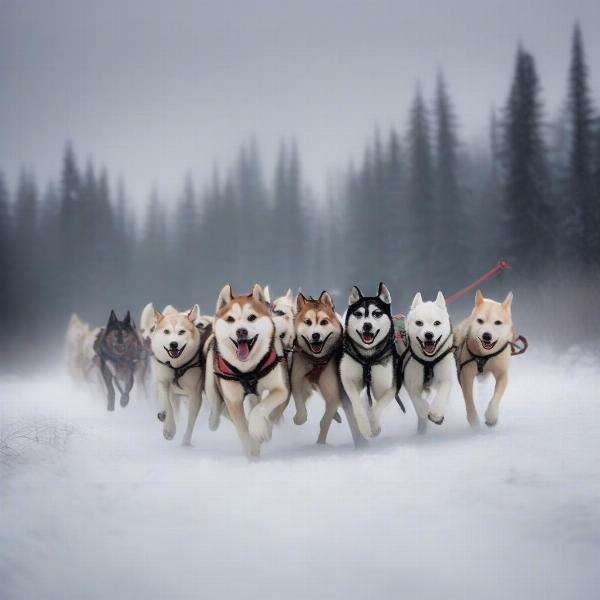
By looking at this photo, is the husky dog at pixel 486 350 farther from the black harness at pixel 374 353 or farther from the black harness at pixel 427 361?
the black harness at pixel 374 353

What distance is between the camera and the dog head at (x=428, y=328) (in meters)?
6.28

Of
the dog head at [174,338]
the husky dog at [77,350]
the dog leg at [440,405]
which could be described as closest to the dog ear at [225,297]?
the dog head at [174,338]

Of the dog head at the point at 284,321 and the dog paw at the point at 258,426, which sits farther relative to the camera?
the dog head at the point at 284,321

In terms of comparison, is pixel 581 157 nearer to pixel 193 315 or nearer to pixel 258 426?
pixel 193 315

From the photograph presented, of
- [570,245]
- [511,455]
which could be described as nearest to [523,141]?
[570,245]

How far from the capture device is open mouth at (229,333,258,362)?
19.3 ft

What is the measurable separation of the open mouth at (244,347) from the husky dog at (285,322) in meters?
0.41

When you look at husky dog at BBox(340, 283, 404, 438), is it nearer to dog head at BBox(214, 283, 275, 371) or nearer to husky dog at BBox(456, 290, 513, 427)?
dog head at BBox(214, 283, 275, 371)

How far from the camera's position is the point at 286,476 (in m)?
5.11

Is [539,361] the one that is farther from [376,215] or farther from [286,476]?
[376,215]

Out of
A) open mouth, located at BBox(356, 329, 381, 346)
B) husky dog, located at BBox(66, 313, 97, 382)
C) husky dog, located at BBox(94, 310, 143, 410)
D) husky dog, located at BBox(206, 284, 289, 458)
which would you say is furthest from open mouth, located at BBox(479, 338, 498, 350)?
husky dog, located at BBox(66, 313, 97, 382)

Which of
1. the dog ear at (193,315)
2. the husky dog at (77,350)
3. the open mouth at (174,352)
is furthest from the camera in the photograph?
the husky dog at (77,350)

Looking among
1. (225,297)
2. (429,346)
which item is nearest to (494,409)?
(429,346)

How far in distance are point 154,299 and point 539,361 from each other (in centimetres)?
2392
